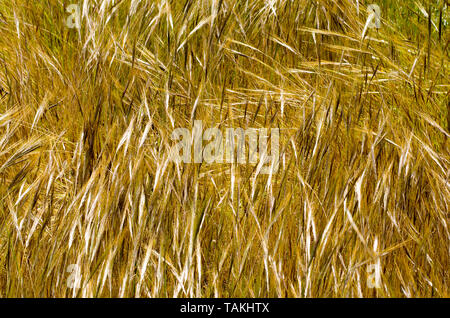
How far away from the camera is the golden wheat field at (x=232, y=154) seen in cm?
158

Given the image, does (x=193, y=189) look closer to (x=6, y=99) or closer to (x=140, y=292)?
(x=140, y=292)

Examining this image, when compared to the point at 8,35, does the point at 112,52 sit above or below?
below

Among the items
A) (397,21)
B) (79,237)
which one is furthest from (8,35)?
(397,21)

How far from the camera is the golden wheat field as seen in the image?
1584 millimetres

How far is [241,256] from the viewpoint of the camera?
1607 mm

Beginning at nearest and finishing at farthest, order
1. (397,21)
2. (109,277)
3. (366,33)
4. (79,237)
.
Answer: (109,277)
(79,237)
(366,33)
(397,21)

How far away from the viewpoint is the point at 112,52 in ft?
6.45

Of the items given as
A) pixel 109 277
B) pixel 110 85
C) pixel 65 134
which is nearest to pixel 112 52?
pixel 110 85

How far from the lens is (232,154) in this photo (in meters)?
1.76

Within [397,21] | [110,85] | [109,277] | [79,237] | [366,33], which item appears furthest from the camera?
[397,21]

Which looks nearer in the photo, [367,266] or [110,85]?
[367,266]
